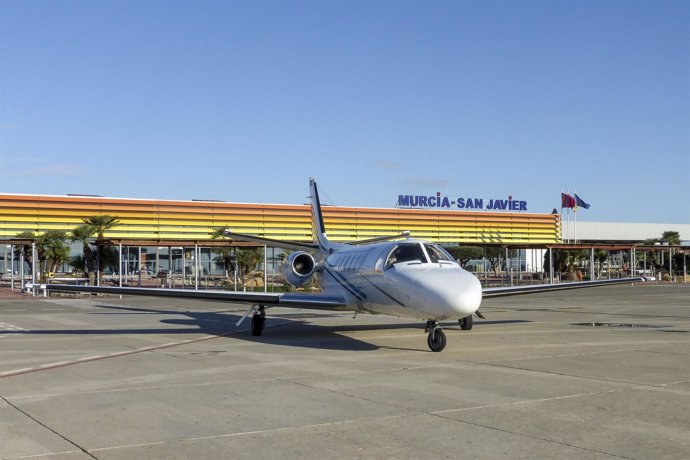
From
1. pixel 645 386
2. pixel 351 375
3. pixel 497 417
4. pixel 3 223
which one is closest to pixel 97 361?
pixel 351 375

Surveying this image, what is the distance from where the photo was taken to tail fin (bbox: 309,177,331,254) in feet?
85.9

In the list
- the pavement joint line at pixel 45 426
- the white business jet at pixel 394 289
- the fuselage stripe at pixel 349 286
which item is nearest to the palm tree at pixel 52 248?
the white business jet at pixel 394 289

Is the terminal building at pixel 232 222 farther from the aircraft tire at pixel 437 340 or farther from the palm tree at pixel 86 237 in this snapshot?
the aircraft tire at pixel 437 340

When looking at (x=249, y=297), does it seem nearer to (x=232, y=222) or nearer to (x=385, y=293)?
(x=385, y=293)

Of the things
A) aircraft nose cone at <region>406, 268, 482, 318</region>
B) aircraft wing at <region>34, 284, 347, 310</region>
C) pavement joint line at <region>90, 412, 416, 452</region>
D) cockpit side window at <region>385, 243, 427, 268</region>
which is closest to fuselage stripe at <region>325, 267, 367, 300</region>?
aircraft wing at <region>34, 284, 347, 310</region>

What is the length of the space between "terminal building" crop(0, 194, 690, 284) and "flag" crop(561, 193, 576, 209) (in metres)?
2.40

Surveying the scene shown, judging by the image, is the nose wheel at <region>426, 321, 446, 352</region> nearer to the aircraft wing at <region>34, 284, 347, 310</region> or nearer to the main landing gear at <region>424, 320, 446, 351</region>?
the main landing gear at <region>424, 320, 446, 351</region>

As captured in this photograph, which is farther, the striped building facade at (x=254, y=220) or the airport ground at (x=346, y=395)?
the striped building facade at (x=254, y=220)

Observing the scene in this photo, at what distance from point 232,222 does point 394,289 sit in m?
41.5

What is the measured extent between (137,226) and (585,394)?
46.5m

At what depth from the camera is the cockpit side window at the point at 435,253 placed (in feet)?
50.3

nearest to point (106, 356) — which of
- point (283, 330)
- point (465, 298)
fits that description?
point (465, 298)

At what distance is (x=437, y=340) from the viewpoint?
14.4 meters

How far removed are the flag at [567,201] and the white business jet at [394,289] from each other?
52.6 metres
